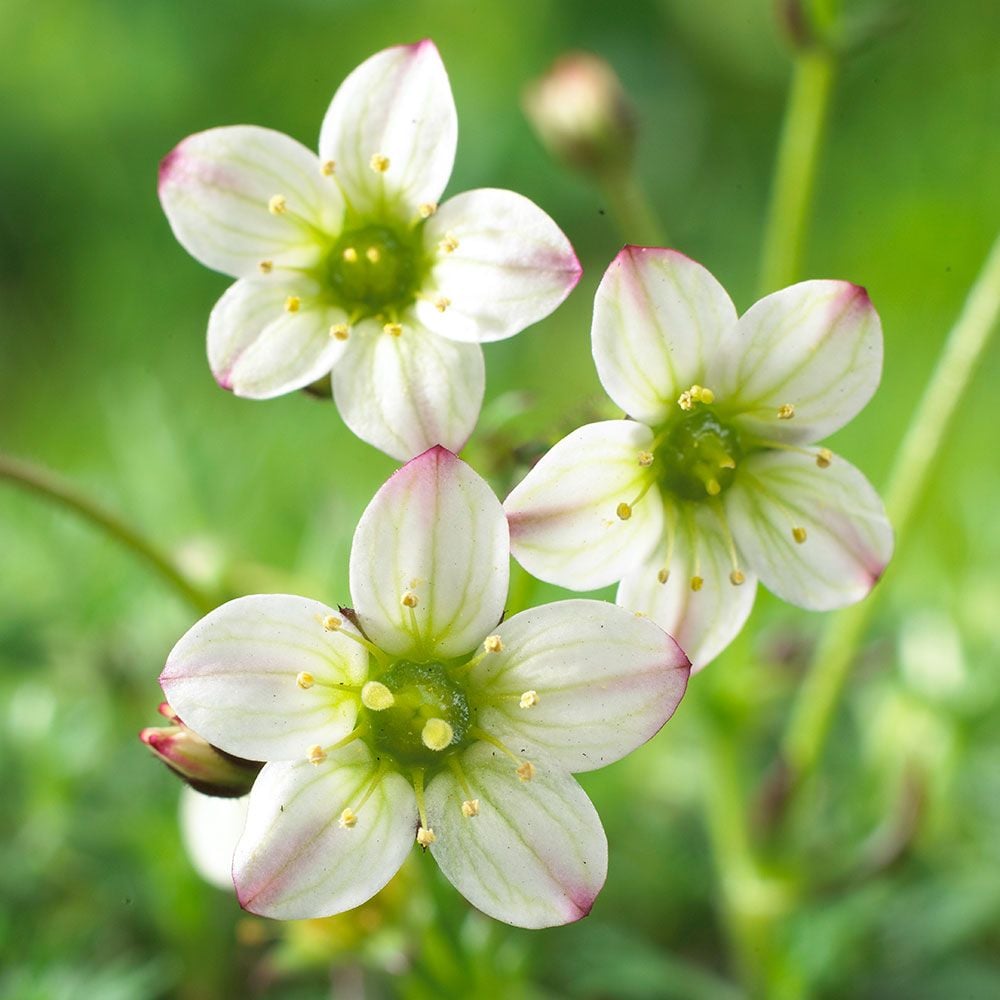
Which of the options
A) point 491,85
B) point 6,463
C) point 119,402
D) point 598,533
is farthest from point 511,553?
point 491,85

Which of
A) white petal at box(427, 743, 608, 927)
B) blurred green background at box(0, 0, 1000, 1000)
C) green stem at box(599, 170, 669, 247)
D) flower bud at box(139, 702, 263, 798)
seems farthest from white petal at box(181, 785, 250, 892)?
green stem at box(599, 170, 669, 247)

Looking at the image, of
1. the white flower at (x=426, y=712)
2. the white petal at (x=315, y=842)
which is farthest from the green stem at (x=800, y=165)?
the white petal at (x=315, y=842)

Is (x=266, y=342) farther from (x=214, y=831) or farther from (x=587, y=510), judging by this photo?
(x=214, y=831)

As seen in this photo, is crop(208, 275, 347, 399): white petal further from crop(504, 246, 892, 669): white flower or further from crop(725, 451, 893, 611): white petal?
crop(725, 451, 893, 611): white petal

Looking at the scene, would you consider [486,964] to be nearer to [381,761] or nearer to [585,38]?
[381,761]

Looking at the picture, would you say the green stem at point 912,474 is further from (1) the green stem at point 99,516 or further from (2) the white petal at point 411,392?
(1) the green stem at point 99,516

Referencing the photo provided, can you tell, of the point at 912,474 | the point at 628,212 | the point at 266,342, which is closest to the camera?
the point at 266,342

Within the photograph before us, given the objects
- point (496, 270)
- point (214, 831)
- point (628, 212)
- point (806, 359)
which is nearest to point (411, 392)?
point (496, 270)
